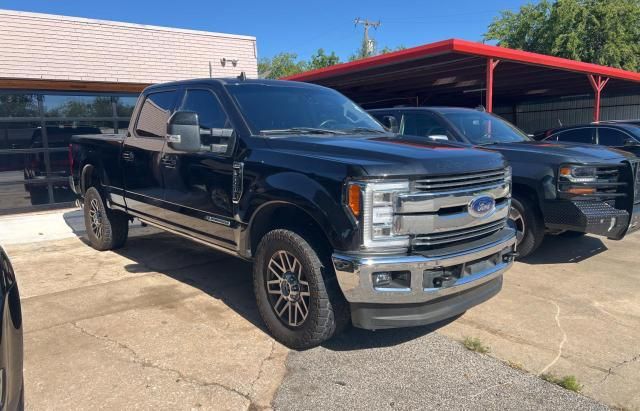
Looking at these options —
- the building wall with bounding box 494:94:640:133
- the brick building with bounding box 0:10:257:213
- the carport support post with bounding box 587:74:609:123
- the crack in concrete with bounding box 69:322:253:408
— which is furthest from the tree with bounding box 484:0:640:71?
the crack in concrete with bounding box 69:322:253:408

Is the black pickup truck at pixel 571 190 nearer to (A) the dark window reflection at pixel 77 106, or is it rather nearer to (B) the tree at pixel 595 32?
(A) the dark window reflection at pixel 77 106

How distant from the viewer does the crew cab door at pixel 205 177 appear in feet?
13.9

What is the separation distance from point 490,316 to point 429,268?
153cm

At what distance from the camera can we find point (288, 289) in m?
3.71

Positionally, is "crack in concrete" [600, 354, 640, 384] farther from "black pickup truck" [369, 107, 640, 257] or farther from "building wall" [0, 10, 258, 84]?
"building wall" [0, 10, 258, 84]

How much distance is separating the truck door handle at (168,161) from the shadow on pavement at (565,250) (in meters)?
4.14

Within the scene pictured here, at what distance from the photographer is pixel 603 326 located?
4188mm

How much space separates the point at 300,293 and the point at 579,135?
892 cm

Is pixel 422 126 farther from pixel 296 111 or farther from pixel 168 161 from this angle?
pixel 168 161

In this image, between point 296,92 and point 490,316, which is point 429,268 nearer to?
point 490,316

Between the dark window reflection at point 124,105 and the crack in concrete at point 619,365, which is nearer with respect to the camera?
the crack in concrete at point 619,365

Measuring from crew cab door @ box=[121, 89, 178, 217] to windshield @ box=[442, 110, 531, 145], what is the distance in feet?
11.7

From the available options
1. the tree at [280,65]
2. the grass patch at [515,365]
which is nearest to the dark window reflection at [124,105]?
the grass patch at [515,365]

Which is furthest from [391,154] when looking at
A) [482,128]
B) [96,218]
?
[96,218]
